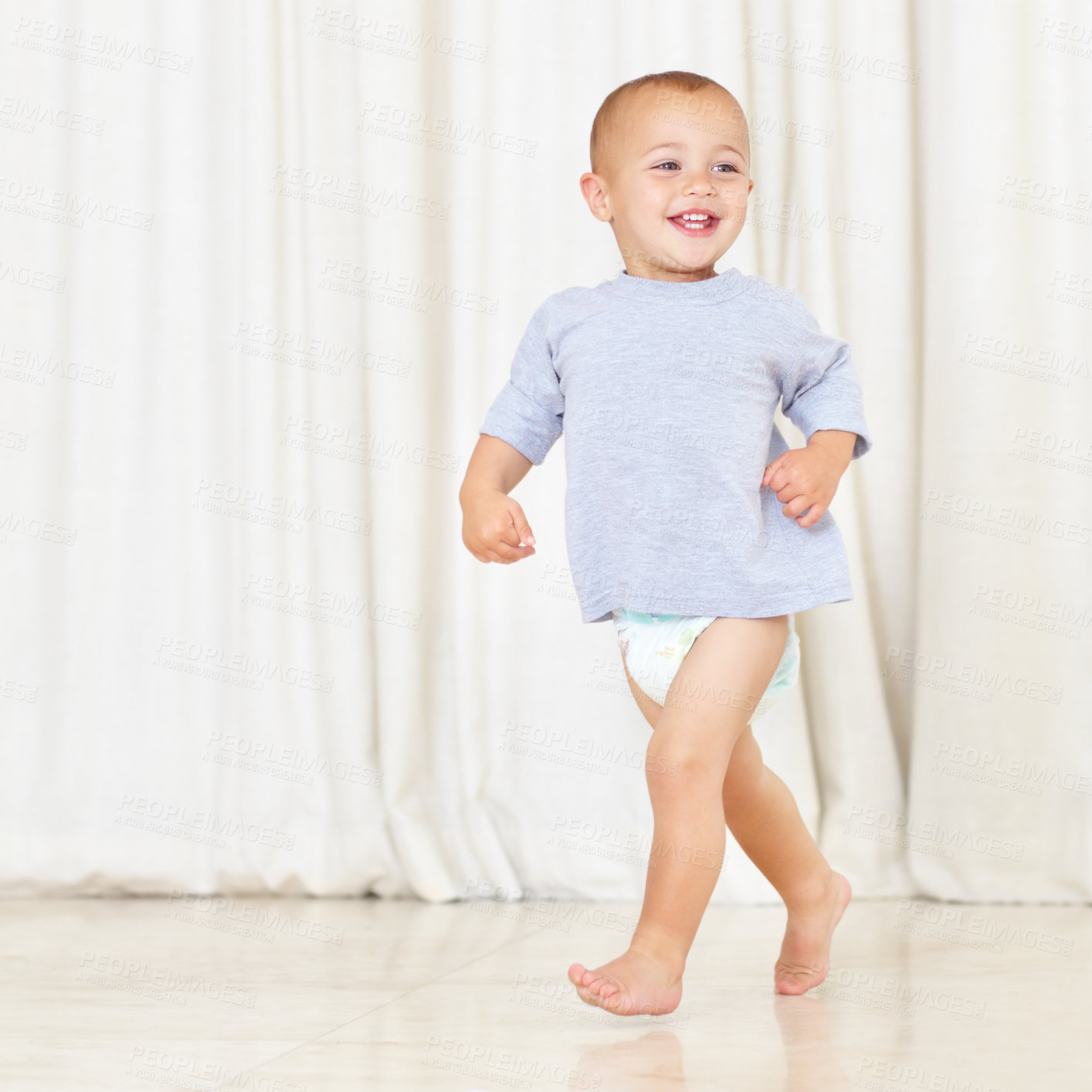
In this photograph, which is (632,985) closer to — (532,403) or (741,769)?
(741,769)

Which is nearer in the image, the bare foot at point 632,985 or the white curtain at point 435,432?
the bare foot at point 632,985

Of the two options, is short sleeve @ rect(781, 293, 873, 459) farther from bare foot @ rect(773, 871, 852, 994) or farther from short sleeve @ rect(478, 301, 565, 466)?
bare foot @ rect(773, 871, 852, 994)

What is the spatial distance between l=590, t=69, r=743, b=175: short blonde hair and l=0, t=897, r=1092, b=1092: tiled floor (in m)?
0.78

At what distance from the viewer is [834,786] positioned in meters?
1.76

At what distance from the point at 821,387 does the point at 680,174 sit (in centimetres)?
23

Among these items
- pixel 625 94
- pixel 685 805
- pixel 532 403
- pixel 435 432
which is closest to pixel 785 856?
pixel 685 805

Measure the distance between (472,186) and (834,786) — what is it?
37.6 inches

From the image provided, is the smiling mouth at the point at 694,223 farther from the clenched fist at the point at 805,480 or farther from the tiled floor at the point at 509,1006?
the tiled floor at the point at 509,1006

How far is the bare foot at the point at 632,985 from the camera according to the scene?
102cm

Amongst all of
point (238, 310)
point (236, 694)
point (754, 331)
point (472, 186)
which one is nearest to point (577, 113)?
point (472, 186)

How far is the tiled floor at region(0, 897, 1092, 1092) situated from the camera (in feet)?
3.03

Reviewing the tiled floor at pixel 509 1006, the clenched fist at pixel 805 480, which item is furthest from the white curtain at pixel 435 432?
the clenched fist at pixel 805 480

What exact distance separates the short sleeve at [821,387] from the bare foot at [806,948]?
0.42 meters

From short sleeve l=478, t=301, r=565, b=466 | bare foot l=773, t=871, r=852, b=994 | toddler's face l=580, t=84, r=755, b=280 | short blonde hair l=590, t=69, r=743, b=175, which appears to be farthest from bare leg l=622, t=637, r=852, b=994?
short blonde hair l=590, t=69, r=743, b=175
